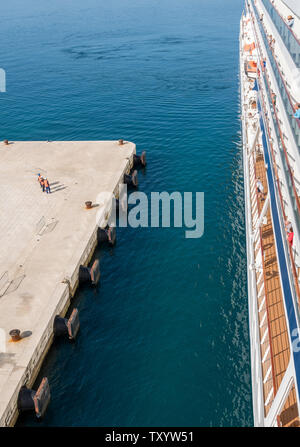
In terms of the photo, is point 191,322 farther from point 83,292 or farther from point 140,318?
point 83,292

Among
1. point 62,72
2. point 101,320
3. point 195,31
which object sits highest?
point 195,31

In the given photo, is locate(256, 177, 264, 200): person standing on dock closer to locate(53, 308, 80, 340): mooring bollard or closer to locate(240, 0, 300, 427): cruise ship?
locate(240, 0, 300, 427): cruise ship

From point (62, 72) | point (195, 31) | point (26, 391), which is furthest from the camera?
point (195, 31)

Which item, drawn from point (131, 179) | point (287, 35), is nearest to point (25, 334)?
point (131, 179)

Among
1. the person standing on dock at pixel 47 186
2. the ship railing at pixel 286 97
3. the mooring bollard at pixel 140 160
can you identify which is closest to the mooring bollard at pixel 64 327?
the person standing on dock at pixel 47 186

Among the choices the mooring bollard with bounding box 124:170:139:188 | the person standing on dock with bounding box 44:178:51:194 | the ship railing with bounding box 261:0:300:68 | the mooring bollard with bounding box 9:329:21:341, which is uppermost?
the ship railing with bounding box 261:0:300:68

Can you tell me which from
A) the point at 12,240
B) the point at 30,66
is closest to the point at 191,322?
the point at 12,240

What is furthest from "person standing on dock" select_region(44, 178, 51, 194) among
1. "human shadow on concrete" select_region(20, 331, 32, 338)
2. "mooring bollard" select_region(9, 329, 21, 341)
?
"mooring bollard" select_region(9, 329, 21, 341)
